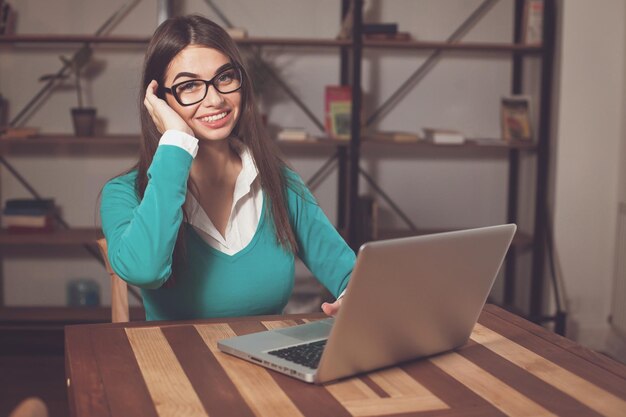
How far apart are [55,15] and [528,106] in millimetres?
2369

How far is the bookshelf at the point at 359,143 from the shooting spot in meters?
3.82

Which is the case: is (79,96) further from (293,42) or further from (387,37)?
(387,37)

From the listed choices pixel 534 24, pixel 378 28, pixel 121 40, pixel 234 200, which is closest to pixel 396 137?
pixel 378 28

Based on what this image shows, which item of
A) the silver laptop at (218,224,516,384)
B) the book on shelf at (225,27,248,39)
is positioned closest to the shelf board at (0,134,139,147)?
the book on shelf at (225,27,248,39)

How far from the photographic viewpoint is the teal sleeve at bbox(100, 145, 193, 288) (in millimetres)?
1618

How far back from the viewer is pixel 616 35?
152 inches

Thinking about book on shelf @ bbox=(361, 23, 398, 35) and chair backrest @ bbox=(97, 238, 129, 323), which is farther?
book on shelf @ bbox=(361, 23, 398, 35)

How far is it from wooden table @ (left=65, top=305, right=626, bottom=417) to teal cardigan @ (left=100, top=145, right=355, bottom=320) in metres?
0.19

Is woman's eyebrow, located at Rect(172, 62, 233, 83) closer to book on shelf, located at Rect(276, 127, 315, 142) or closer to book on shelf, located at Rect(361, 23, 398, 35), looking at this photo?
book on shelf, located at Rect(276, 127, 315, 142)

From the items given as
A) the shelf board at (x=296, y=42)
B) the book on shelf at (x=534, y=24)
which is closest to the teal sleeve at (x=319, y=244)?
the shelf board at (x=296, y=42)

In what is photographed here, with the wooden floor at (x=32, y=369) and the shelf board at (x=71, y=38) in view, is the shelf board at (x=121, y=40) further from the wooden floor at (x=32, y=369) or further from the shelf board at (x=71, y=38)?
the wooden floor at (x=32, y=369)

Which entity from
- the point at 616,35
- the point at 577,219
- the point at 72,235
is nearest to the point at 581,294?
the point at 577,219

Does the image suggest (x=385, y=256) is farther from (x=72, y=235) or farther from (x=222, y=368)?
(x=72, y=235)

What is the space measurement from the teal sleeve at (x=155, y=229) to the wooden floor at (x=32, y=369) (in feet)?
5.27
